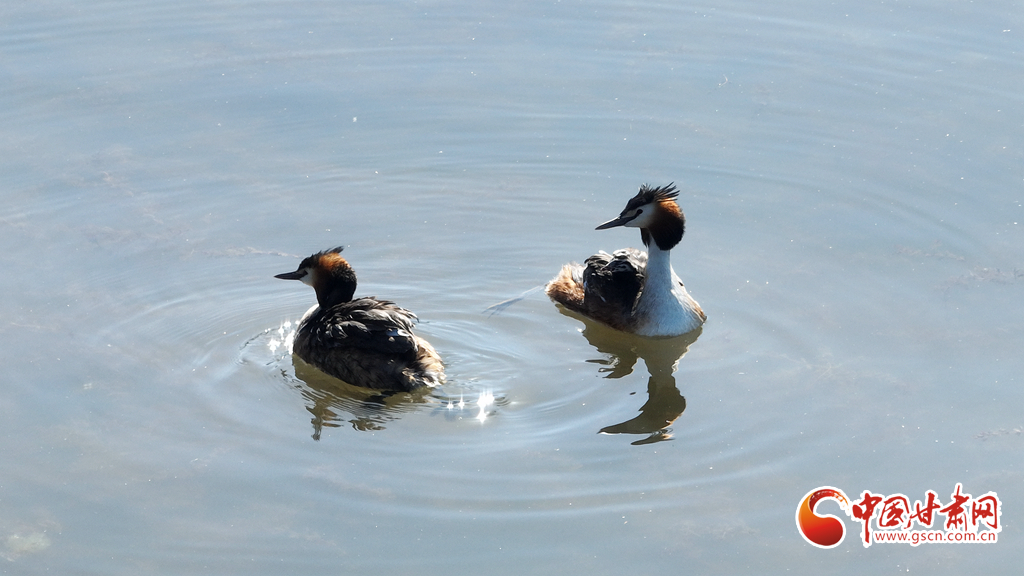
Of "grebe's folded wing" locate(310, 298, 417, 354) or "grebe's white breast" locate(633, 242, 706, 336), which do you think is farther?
"grebe's white breast" locate(633, 242, 706, 336)

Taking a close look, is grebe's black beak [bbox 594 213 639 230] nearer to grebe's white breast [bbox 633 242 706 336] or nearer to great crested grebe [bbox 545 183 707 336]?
great crested grebe [bbox 545 183 707 336]

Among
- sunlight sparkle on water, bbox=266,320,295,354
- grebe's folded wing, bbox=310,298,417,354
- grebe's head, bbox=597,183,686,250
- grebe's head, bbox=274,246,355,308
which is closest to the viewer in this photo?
grebe's folded wing, bbox=310,298,417,354

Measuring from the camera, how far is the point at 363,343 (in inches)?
377

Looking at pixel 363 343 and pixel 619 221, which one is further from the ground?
pixel 619 221

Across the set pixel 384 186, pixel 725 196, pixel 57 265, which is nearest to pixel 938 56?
pixel 725 196

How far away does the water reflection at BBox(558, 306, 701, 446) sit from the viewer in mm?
9250

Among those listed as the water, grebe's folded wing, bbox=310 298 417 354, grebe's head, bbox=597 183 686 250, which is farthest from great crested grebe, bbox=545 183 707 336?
grebe's folded wing, bbox=310 298 417 354

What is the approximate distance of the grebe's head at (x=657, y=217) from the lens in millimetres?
11133

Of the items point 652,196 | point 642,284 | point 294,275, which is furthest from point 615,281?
point 294,275

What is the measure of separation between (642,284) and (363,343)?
2980 millimetres

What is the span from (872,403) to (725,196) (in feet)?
12.4

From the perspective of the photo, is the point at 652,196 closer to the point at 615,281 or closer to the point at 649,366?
the point at 615,281

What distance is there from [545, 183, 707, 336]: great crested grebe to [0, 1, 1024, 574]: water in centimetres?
20

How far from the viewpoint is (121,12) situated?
16.3m
